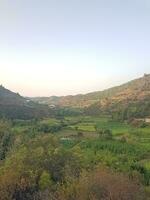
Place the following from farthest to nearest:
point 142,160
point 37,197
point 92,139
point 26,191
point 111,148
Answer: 1. point 92,139
2. point 111,148
3. point 142,160
4. point 26,191
5. point 37,197

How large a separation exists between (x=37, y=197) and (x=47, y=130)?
77703 millimetres

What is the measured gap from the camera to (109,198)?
3281 cm

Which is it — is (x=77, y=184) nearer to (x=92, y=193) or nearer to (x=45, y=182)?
(x=92, y=193)

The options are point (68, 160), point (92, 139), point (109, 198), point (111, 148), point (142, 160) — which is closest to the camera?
point (109, 198)

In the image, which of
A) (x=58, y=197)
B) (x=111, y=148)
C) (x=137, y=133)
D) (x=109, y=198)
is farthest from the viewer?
(x=137, y=133)

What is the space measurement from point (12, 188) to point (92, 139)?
61.6 meters

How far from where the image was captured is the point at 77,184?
36.3 m

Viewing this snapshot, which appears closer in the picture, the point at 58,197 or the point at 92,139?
the point at 58,197

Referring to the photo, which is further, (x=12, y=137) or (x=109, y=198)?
(x=12, y=137)

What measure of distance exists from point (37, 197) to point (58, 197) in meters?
4.12

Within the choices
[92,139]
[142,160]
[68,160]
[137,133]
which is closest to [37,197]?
[68,160]

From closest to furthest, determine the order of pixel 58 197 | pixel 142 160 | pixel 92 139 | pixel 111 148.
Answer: pixel 58 197
pixel 142 160
pixel 111 148
pixel 92 139

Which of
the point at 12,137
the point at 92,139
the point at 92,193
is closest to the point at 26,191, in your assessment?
the point at 92,193

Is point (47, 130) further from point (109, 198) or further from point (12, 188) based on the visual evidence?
point (109, 198)
